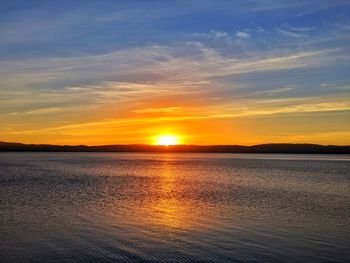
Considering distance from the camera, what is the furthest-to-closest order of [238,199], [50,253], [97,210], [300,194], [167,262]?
1. [300,194]
2. [238,199]
3. [97,210]
4. [50,253]
5. [167,262]

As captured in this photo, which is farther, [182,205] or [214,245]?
[182,205]

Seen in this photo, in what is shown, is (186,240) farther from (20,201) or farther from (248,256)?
(20,201)

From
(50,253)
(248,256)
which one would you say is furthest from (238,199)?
(50,253)

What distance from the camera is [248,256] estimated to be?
52.8 feet

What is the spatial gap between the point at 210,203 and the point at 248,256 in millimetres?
16330

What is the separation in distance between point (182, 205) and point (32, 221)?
1152cm

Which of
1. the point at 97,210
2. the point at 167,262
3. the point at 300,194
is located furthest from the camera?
the point at 300,194

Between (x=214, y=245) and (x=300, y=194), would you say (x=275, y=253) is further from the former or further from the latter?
(x=300, y=194)

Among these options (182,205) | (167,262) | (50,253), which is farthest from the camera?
(182,205)

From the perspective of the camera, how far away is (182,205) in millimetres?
30984

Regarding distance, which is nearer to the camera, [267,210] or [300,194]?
[267,210]

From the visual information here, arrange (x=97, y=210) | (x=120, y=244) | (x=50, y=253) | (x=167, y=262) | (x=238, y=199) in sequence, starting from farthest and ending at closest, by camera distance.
Answer: 1. (x=238, y=199)
2. (x=97, y=210)
3. (x=120, y=244)
4. (x=50, y=253)
5. (x=167, y=262)

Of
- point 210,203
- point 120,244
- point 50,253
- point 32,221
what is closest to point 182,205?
point 210,203

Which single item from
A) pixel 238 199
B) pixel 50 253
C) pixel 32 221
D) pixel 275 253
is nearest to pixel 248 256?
pixel 275 253
